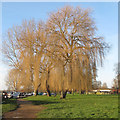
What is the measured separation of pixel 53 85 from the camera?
17.6 metres

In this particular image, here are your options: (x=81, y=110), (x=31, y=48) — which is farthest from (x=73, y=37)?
(x=81, y=110)

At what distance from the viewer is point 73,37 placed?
19.6m

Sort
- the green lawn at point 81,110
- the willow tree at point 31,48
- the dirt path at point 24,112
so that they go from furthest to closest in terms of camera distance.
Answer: the willow tree at point 31,48, the dirt path at point 24,112, the green lawn at point 81,110

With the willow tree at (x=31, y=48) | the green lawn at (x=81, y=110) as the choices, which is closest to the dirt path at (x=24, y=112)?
the green lawn at (x=81, y=110)

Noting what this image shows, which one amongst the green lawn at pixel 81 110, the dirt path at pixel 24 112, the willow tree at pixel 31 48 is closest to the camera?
the green lawn at pixel 81 110

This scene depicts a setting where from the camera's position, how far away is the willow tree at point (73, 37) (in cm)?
1791

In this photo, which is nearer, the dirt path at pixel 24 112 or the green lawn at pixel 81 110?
the green lawn at pixel 81 110

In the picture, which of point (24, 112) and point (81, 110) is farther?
point (24, 112)

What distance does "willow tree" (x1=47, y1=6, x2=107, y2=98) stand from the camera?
705 inches

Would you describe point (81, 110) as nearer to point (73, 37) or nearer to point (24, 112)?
point (24, 112)

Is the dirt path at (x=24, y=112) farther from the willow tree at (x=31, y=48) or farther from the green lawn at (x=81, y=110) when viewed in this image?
the willow tree at (x=31, y=48)

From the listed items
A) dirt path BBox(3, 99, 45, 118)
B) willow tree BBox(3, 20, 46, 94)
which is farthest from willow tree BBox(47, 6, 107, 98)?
dirt path BBox(3, 99, 45, 118)

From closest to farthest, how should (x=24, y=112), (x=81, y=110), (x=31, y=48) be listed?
1. (x=81, y=110)
2. (x=24, y=112)
3. (x=31, y=48)

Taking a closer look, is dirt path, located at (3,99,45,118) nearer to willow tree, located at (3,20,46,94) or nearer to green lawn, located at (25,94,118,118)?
green lawn, located at (25,94,118,118)
